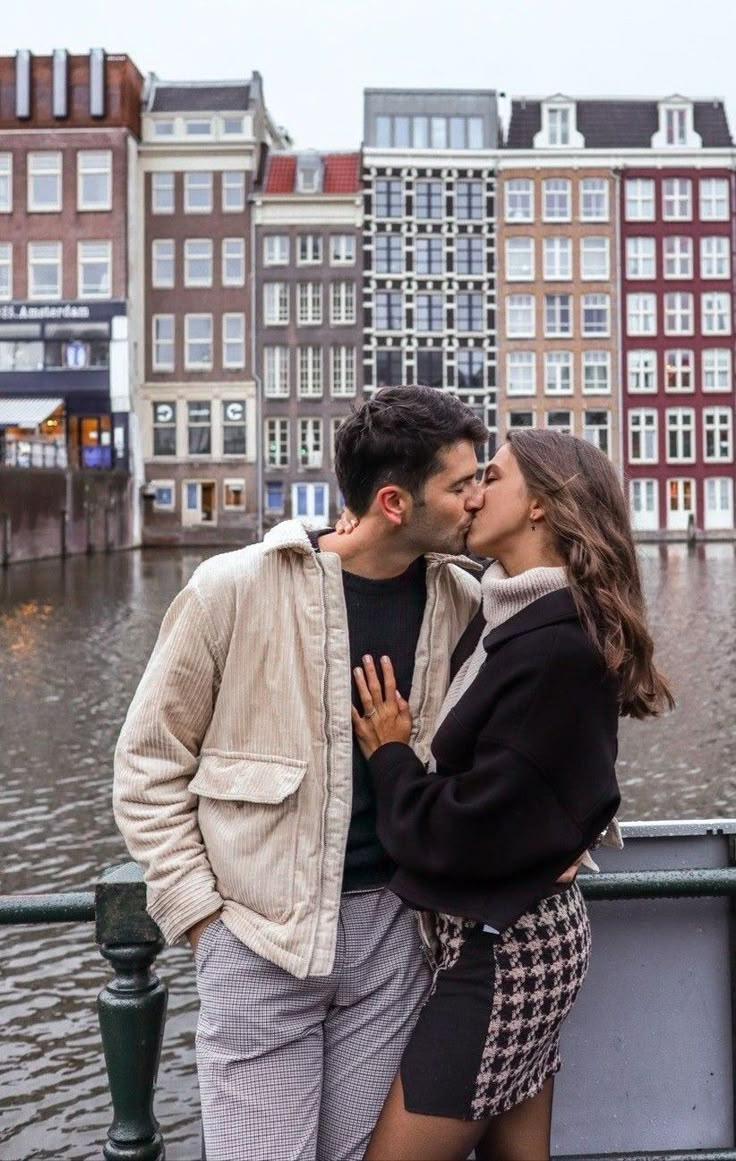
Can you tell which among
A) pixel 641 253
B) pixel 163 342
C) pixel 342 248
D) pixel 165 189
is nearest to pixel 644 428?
pixel 641 253

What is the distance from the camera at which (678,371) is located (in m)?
49.6

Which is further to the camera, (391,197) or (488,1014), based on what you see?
(391,197)

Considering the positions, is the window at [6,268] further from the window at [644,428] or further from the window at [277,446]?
the window at [644,428]

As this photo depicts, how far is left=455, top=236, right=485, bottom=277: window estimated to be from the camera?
4925cm

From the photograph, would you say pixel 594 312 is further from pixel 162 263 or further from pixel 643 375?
pixel 162 263

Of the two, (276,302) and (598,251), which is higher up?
(598,251)

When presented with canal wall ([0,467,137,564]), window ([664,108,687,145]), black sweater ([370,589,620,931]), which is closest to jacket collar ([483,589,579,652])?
black sweater ([370,589,620,931])

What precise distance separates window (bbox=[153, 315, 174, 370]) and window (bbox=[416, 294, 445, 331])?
30.1ft

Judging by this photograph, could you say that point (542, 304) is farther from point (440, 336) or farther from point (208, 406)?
point (208, 406)

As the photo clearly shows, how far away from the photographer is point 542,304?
162 ft

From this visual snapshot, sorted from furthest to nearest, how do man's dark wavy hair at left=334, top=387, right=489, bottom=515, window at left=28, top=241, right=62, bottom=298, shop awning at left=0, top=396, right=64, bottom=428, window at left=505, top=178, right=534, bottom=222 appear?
window at left=505, top=178, right=534, bottom=222 < window at left=28, top=241, right=62, bottom=298 < shop awning at left=0, top=396, right=64, bottom=428 < man's dark wavy hair at left=334, top=387, right=489, bottom=515

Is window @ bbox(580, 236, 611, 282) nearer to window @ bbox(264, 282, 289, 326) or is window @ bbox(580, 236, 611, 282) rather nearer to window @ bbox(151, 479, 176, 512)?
window @ bbox(264, 282, 289, 326)

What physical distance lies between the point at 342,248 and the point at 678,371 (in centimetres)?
1334

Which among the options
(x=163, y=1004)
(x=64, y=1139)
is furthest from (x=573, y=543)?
(x=64, y=1139)
